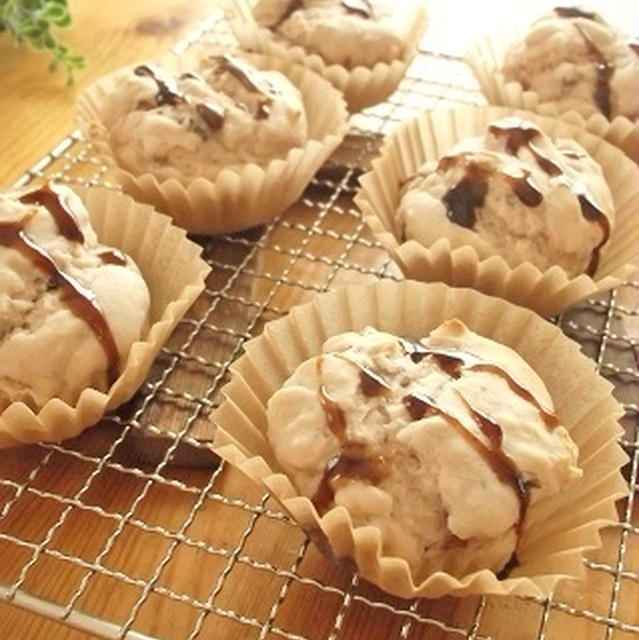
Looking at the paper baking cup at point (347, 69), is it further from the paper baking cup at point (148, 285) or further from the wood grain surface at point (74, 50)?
the paper baking cup at point (148, 285)

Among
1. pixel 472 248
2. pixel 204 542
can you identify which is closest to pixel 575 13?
pixel 472 248

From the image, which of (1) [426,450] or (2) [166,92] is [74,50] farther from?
(1) [426,450]

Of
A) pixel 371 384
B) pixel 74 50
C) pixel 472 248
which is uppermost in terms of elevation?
pixel 371 384

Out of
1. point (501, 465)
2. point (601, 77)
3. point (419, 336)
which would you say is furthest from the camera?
point (601, 77)

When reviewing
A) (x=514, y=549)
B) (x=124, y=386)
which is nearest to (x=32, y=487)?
(x=124, y=386)

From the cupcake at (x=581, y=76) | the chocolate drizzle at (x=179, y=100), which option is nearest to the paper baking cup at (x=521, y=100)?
the cupcake at (x=581, y=76)

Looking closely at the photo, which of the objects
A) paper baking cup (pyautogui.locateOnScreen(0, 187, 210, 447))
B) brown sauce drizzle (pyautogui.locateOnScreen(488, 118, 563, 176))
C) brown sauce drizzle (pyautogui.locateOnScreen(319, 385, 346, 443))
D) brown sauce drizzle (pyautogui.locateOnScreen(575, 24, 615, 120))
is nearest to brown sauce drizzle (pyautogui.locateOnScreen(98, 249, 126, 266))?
paper baking cup (pyautogui.locateOnScreen(0, 187, 210, 447))
